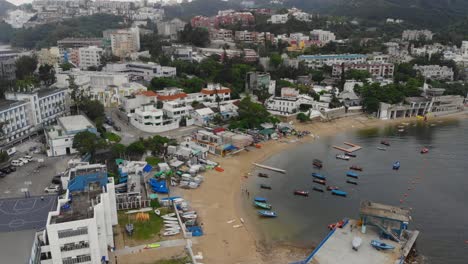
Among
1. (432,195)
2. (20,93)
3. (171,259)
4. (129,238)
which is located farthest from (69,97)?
(432,195)

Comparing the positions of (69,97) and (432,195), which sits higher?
(69,97)

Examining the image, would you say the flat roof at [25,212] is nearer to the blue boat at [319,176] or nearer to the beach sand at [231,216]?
the beach sand at [231,216]

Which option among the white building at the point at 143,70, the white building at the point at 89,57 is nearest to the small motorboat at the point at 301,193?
the white building at the point at 143,70

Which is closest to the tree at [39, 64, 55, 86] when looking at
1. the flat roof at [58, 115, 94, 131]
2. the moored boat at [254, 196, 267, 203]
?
the flat roof at [58, 115, 94, 131]

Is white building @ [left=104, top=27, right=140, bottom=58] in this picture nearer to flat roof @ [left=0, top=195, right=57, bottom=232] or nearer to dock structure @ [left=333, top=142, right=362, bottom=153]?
dock structure @ [left=333, top=142, right=362, bottom=153]

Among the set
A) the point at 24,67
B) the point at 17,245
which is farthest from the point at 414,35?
the point at 17,245

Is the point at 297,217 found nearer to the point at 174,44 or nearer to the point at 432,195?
the point at 432,195
